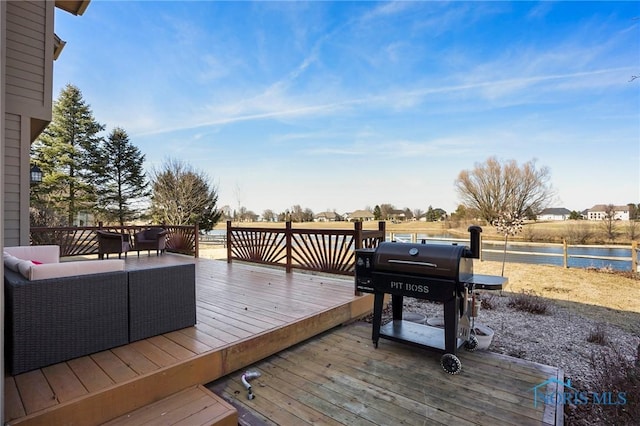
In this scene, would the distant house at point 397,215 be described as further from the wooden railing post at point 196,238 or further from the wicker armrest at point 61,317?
the wicker armrest at point 61,317

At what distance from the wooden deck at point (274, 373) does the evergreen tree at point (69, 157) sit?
64.7 feet

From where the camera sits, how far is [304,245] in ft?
19.3

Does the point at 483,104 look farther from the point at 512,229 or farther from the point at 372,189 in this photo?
the point at 372,189

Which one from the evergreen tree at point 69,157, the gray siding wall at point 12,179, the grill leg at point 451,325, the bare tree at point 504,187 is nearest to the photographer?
the grill leg at point 451,325

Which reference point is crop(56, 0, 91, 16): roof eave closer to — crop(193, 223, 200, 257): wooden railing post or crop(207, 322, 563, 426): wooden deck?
crop(193, 223, 200, 257): wooden railing post

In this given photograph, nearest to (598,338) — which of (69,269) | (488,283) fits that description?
(488,283)

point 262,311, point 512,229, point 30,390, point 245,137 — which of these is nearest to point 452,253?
point 262,311

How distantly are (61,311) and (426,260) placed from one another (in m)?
2.84

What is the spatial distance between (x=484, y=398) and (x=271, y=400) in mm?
1612

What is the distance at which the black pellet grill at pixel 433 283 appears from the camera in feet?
9.07

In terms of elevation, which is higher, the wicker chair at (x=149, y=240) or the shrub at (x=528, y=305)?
the wicker chair at (x=149, y=240)

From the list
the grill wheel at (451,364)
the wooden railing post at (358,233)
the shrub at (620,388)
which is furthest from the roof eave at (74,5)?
the shrub at (620,388)

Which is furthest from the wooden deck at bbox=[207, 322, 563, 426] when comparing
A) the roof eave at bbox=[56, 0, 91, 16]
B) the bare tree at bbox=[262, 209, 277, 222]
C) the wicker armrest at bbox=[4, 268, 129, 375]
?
the bare tree at bbox=[262, 209, 277, 222]

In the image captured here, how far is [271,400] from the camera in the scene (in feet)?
7.70
